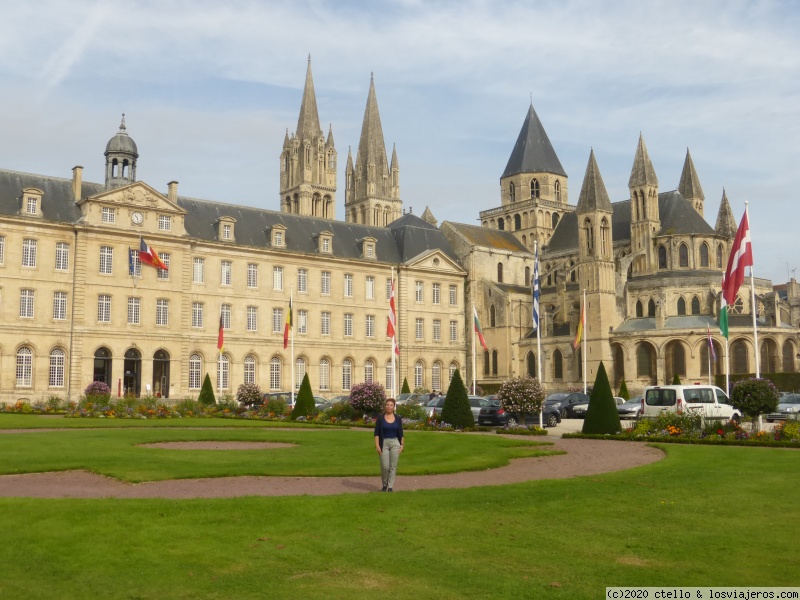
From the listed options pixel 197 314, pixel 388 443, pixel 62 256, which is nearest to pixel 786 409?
pixel 388 443

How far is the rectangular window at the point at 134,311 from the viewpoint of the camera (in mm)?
54406

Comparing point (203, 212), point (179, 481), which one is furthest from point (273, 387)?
point (179, 481)

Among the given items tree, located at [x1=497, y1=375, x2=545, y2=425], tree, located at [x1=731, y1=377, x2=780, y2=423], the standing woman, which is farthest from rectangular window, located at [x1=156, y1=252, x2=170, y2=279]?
the standing woman

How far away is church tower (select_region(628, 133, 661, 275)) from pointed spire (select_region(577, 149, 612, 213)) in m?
5.10

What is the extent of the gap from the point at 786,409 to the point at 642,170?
4098cm

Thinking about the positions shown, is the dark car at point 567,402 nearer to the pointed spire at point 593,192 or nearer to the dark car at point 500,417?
the dark car at point 500,417

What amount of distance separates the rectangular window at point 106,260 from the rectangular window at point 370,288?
19.4m

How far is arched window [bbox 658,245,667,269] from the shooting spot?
2889 inches

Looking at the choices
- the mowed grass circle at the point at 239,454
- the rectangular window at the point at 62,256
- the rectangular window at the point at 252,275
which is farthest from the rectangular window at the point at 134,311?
the mowed grass circle at the point at 239,454

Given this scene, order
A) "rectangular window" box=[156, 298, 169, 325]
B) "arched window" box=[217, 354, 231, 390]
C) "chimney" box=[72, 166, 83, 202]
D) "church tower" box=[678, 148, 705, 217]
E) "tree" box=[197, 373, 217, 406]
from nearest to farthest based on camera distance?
1. "tree" box=[197, 373, 217, 406]
2. "chimney" box=[72, 166, 83, 202]
3. "rectangular window" box=[156, 298, 169, 325]
4. "arched window" box=[217, 354, 231, 390]
5. "church tower" box=[678, 148, 705, 217]

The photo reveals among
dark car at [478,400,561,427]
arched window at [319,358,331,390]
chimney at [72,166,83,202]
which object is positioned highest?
chimney at [72,166,83,202]

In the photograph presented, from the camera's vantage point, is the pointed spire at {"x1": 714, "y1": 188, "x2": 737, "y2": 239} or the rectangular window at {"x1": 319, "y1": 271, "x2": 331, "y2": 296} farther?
the pointed spire at {"x1": 714, "y1": 188, "x2": 737, "y2": 239}

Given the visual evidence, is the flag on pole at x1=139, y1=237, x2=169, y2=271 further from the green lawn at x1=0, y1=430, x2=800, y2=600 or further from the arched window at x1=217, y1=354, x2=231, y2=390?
the green lawn at x1=0, y1=430, x2=800, y2=600

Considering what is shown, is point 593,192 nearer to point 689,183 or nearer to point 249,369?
point 689,183
